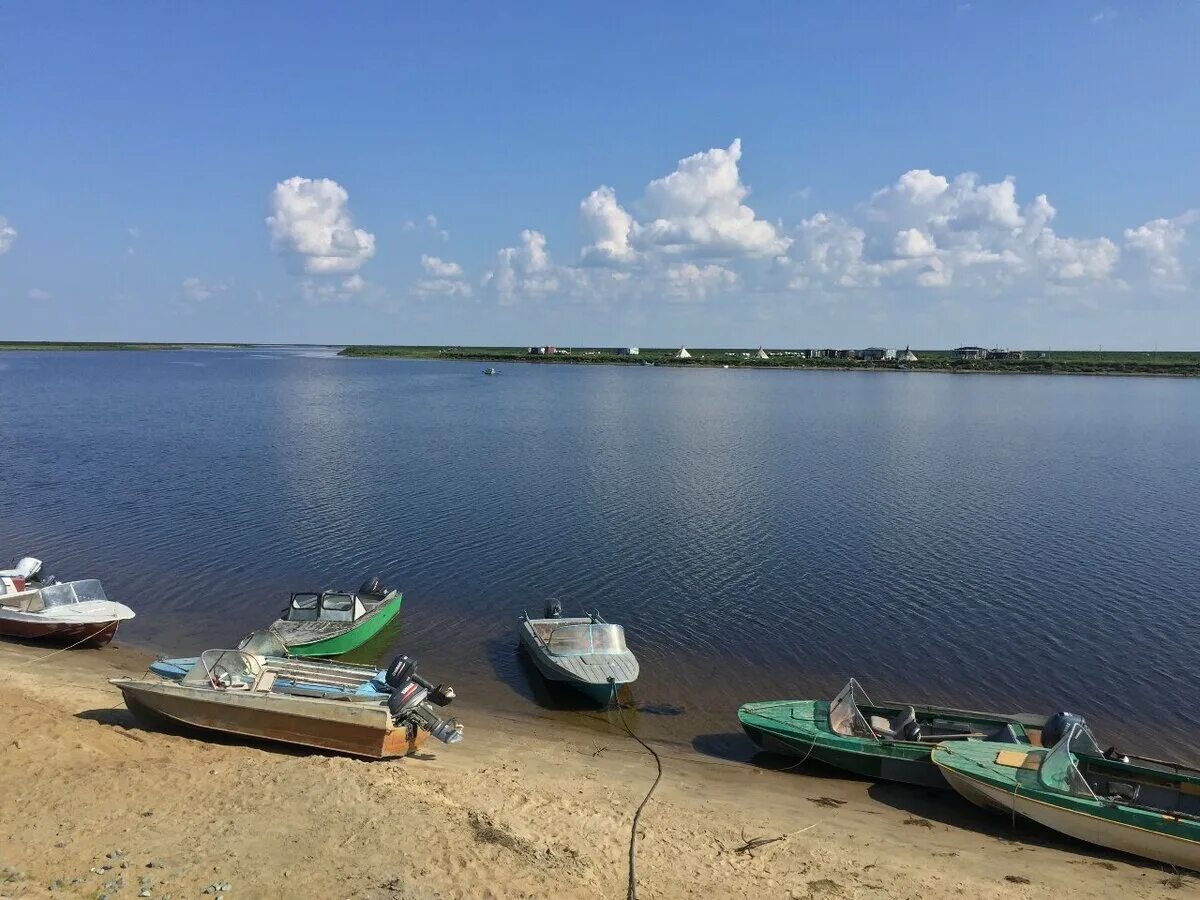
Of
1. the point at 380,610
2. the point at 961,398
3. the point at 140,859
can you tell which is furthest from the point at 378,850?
the point at 961,398

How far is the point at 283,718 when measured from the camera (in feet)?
54.7

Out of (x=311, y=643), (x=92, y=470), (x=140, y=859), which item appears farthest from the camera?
(x=92, y=470)

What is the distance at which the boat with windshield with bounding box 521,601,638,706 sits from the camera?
21.5 m

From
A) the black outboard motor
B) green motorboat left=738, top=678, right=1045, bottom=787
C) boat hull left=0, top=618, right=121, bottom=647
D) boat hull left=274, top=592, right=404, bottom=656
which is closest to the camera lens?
green motorboat left=738, top=678, right=1045, bottom=787

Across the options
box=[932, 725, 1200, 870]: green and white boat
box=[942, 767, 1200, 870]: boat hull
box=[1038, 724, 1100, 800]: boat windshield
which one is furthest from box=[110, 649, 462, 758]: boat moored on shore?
box=[1038, 724, 1100, 800]: boat windshield

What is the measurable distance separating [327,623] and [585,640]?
790 cm

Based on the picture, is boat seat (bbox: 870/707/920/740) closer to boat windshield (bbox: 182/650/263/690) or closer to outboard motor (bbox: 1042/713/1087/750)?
outboard motor (bbox: 1042/713/1087/750)

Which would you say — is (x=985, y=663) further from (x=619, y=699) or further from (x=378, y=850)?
(x=378, y=850)

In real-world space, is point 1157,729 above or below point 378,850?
below

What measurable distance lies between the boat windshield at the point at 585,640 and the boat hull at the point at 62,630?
1338cm

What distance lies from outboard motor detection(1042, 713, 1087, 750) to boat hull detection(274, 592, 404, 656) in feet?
60.1

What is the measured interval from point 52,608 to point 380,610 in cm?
957

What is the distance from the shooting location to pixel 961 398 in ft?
395

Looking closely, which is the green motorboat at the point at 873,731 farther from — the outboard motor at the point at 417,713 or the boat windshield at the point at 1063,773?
the outboard motor at the point at 417,713
